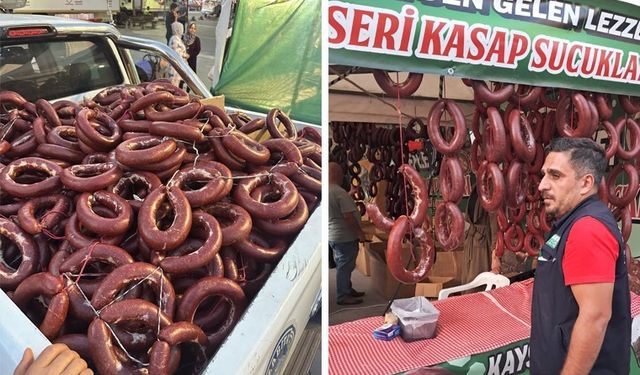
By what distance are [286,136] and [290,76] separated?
0.28m

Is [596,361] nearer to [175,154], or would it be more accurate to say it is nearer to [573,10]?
[573,10]

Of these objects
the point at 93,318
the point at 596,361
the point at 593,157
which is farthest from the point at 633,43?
the point at 93,318

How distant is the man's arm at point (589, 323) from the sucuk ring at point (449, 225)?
21.7 inches

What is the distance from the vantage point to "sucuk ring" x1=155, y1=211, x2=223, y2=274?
131cm

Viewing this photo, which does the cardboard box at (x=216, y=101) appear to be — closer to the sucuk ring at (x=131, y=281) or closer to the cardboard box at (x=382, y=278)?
the sucuk ring at (x=131, y=281)

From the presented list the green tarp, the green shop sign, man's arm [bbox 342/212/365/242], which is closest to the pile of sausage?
the green tarp

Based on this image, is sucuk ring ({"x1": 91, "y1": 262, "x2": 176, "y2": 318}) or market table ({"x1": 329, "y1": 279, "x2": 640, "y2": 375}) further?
market table ({"x1": 329, "y1": 279, "x2": 640, "y2": 375})

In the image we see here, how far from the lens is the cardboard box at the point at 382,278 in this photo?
15.6 ft

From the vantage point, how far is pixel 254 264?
1.44m

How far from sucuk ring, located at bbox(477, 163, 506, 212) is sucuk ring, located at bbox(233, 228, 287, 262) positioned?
3.88ft

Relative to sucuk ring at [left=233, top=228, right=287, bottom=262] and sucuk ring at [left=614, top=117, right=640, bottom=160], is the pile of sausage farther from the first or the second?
sucuk ring at [left=614, top=117, right=640, bottom=160]

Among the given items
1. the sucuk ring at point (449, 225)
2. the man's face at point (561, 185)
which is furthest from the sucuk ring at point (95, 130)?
the man's face at point (561, 185)

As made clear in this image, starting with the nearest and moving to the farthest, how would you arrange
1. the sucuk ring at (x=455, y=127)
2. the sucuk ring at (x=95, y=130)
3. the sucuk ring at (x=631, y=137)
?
the sucuk ring at (x=95, y=130), the sucuk ring at (x=455, y=127), the sucuk ring at (x=631, y=137)

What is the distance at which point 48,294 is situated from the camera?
123 cm
